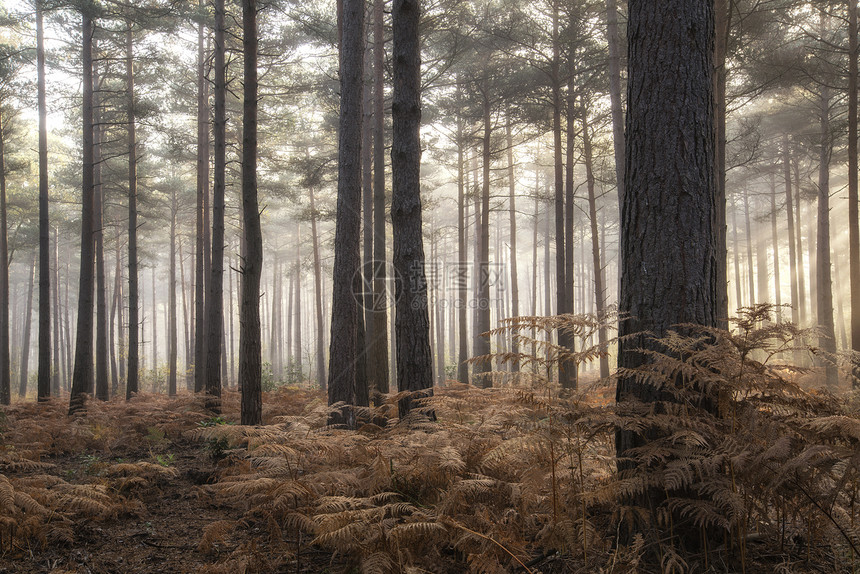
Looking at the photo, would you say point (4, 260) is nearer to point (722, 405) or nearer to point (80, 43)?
point (80, 43)

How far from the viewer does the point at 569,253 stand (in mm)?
13680

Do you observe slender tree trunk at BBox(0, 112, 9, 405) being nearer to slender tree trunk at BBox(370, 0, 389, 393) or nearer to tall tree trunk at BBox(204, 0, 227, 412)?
tall tree trunk at BBox(204, 0, 227, 412)

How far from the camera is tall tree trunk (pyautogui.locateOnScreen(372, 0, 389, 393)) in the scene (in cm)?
1074

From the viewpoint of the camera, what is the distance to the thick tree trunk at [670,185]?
316 centimetres

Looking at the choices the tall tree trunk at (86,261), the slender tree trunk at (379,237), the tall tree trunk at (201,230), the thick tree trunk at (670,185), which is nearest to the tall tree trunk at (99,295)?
the tall tree trunk at (86,261)

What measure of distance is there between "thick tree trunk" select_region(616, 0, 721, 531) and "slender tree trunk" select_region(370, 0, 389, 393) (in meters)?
7.51

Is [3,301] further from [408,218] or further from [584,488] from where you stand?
[584,488]

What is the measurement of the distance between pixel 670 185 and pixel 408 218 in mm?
3739

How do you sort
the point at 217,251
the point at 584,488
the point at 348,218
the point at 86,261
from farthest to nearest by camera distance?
the point at 86,261 → the point at 217,251 → the point at 348,218 → the point at 584,488

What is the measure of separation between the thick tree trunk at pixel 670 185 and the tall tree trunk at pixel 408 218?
337 centimetres

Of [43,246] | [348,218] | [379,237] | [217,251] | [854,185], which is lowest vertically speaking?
[217,251]

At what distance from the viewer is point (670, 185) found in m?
3.18

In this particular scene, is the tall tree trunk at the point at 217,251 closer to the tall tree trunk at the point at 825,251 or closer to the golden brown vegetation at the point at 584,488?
the golden brown vegetation at the point at 584,488

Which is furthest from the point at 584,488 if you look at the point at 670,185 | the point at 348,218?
the point at 348,218
